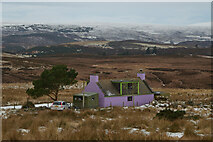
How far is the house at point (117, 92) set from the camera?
90.3 feet

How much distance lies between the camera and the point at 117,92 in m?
28.6

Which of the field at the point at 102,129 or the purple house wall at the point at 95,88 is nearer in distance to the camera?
the field at the point at 102,129

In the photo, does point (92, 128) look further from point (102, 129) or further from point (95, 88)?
point (95, 88)

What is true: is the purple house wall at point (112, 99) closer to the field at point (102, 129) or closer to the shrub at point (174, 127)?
the field at point (102, 129)

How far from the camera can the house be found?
90.3 ft

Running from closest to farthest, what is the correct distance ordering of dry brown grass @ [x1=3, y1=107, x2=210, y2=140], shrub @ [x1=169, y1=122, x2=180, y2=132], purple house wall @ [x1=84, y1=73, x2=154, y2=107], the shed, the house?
dry brown grass @ [x1=3, y1=107, x2=210, y2=140], shrub @ [x1=169, y1=122, x2=180, y2=132], the shed, purple house wall @ [x1=84, y1=73, x2=154, y2=107], the house

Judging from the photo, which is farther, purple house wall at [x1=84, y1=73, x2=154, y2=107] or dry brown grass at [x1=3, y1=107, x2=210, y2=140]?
purple house wall at [x1=84, y1=73, x2=154, y2=107]

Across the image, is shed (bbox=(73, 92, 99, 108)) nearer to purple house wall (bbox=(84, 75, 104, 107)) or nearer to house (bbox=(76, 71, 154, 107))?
purple house wall (bbox=(84, 75, 104, 107))

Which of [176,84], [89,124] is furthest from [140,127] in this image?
[176,84]

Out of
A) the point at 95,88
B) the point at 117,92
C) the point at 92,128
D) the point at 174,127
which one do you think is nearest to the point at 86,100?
the point at 95,88

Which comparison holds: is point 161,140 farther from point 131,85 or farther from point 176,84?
point 176,84

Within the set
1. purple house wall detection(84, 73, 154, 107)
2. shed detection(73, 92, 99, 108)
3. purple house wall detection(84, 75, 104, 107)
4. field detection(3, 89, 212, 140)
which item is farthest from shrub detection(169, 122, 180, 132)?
purple house wall detection(84, 75, 104, 107)

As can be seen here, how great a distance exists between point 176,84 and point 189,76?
15.1 metres

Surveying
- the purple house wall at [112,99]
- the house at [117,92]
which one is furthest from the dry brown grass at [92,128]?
the house at [117,92]
